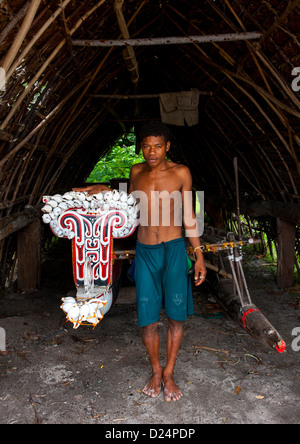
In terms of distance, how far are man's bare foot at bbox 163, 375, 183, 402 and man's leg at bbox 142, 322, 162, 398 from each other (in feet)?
0.19

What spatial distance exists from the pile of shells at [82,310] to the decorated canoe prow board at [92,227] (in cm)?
11

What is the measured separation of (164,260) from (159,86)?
463 centimetres

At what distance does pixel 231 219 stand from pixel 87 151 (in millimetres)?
3232

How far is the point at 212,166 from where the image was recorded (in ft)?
22.1

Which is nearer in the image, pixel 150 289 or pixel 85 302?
pixel 85 302

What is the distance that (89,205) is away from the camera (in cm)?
260

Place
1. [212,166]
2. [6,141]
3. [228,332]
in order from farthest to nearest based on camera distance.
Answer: [212,166] → [228,332] → [6,141]

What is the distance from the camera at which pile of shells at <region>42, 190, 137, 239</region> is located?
256cm

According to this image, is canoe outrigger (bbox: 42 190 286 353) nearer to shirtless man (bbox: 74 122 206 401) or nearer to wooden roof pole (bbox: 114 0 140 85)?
shirtless man (bbox: 74 122 206 401)

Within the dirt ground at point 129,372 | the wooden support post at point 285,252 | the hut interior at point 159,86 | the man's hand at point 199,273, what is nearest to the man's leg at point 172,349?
the dirt ground at point 129,372

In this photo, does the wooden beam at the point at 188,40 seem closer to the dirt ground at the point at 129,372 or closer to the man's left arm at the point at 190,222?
the man's left arm at the point at 190,222

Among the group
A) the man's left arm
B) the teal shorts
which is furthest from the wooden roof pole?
the teal shorts
